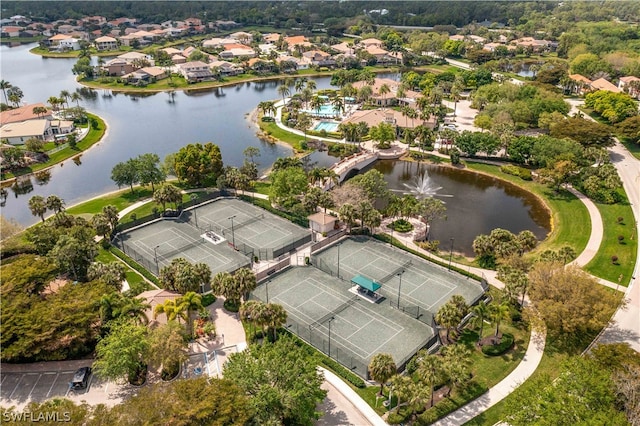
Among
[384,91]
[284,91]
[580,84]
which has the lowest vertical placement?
[284,91]

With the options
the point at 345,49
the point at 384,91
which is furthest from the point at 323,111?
the point at 345,49

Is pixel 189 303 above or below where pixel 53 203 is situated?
above

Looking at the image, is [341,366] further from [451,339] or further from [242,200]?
[242,200]

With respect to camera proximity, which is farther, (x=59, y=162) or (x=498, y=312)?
(x=59, y=162)

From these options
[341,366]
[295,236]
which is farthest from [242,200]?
[341,366]

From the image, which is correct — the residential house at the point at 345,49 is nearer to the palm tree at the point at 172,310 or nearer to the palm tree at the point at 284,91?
the palm tree at the point at 284,91

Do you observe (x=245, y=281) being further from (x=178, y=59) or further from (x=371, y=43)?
(x=371, y=43)
